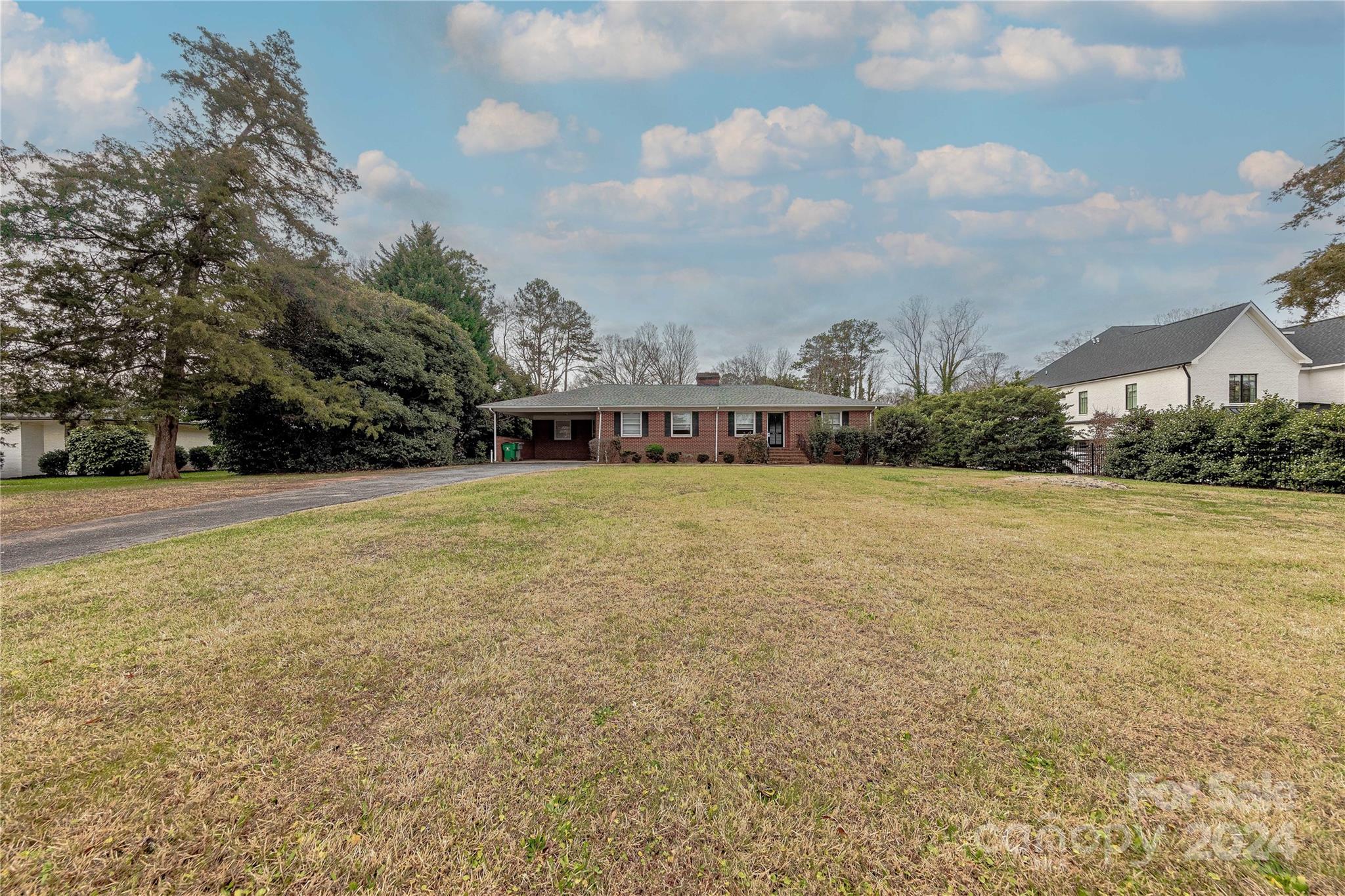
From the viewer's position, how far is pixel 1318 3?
29.0 feet

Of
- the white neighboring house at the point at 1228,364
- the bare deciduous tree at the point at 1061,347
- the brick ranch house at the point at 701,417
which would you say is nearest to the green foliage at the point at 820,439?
the brick ranch house at the point at 701,417

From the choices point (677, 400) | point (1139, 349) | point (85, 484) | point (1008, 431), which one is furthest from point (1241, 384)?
point (85, 484)

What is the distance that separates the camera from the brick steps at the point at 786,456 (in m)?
20.0

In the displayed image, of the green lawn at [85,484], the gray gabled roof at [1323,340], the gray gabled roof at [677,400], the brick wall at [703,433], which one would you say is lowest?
the green lawn at [85,484]

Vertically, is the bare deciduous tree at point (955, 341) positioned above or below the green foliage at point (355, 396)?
above

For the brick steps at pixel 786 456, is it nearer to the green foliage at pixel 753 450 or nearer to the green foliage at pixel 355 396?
the green foliage at pixel 753 450

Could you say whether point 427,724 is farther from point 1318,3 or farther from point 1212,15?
point 1318,3

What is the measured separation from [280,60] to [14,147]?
6.76 metres

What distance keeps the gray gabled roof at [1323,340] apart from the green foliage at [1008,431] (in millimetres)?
16241

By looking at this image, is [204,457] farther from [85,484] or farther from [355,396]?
[355,396]

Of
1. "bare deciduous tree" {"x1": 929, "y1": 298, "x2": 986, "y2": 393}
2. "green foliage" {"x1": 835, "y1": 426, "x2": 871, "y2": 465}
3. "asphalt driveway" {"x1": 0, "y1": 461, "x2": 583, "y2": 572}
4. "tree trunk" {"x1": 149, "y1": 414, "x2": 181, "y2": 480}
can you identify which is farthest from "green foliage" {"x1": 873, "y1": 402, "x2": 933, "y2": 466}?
"tree trunk" {"x1": 149, "y1": 414, "x2": 181, "y2": 480}

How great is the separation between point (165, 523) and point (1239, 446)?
2155 cm

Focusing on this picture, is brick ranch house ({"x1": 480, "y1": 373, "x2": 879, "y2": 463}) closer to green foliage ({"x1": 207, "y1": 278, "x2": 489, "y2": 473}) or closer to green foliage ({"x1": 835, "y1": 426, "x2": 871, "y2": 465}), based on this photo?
green foliage ({"x1": 835, "y1": 426, "x2": 871, "y2": 465})

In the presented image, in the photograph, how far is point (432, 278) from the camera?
25.6 meters
